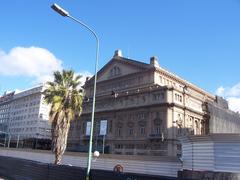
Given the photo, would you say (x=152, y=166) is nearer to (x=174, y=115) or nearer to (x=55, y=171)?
(x=55, y=171)

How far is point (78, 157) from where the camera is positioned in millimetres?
33875

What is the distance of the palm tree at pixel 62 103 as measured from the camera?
31188mm

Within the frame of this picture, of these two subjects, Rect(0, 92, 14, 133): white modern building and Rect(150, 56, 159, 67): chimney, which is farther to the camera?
Rect(0, 92, 14, 133): white modern building

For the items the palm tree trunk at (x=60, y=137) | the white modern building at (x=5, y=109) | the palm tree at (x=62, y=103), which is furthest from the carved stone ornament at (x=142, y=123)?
the white modern building at (x=5, y=109)

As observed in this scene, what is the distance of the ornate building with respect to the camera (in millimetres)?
65688

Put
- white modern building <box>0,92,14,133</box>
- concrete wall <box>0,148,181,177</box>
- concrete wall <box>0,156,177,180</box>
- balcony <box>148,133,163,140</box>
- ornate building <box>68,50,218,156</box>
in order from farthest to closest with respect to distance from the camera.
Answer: white modern building <box>0,92,14,133</box> < ornate building <box>68,50,218,156</box> < balcony <box>148,133,163,140</box> < concrete wall <box>0,148,181,177</box> < concrete wall <box>0,156,177,180</box>

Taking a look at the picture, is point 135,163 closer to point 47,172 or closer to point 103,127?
point 47,172

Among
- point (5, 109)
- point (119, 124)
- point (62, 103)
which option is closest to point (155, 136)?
point (119, 124)

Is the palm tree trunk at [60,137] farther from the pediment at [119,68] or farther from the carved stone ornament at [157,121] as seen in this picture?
the pediment at [119,68]

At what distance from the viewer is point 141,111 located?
233 ft

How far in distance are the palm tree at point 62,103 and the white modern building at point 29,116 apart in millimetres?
85969

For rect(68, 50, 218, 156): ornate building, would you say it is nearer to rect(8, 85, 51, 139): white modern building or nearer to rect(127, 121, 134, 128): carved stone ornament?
rect(127, 121, 134, 128): carved stone ornament

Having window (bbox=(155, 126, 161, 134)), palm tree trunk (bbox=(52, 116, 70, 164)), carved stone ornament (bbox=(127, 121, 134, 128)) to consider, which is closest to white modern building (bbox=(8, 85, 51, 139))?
carved stone ornament (bbox=(127, 121, 134, 128))

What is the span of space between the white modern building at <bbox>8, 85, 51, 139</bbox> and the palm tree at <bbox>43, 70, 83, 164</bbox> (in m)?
86.0
